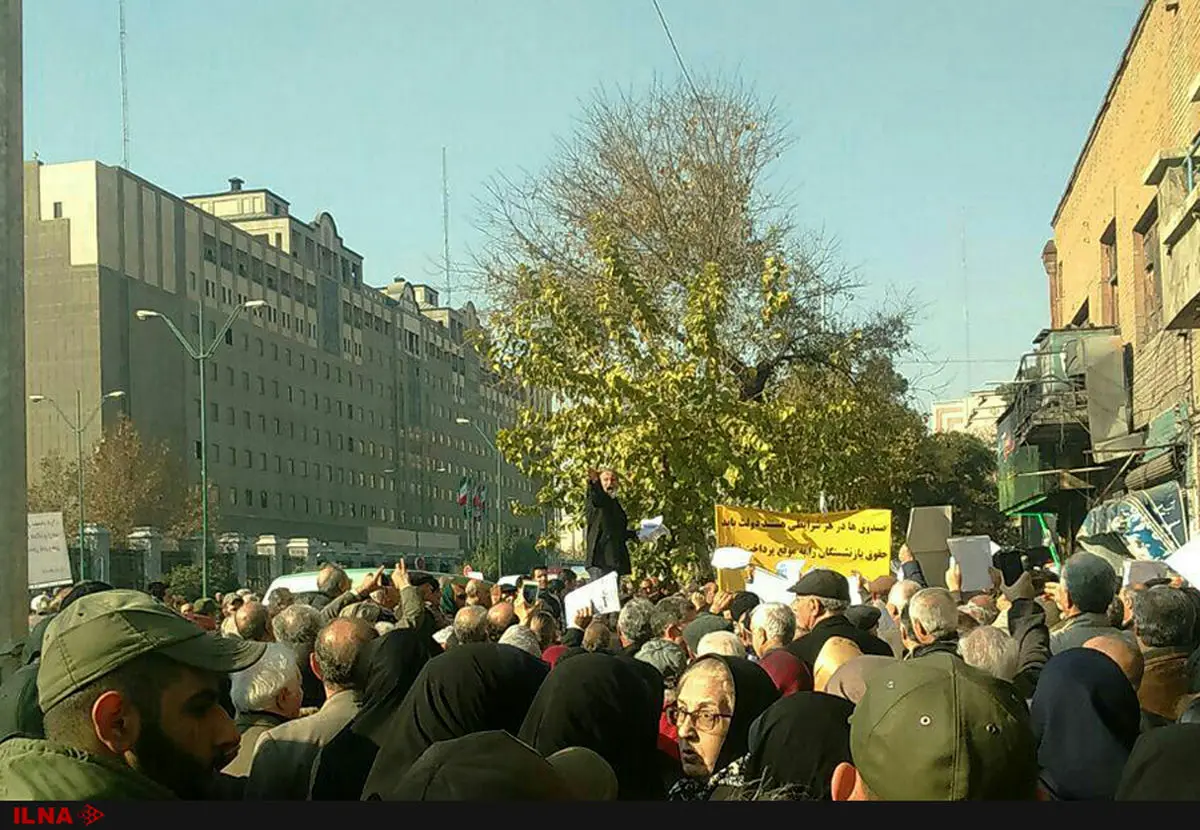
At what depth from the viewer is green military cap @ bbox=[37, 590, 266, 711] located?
2814 mm

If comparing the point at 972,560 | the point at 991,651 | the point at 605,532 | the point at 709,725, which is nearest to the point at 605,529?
the point at 605,532

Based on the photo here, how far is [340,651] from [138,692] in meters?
2.52

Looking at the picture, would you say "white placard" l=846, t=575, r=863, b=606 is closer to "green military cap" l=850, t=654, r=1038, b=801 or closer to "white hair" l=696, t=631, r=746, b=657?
"white hair" l=696, t=631, r=746, b=657

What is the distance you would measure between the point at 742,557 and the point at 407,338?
9933 centimetres

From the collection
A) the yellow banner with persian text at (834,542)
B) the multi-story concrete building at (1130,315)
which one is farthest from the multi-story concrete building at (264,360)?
the yellow banner with persian text at (834,542)

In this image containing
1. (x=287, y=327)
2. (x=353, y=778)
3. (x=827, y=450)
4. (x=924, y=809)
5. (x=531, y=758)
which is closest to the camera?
(x=531, y=758)

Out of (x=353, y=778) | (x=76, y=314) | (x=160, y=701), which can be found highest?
(x=76, y=314)

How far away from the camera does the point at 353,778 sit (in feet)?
15.5

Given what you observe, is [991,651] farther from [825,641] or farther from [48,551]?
[48,551]

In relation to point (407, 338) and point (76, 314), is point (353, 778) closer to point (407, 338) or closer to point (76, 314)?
point (76, 314)

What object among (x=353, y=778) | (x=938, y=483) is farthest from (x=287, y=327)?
(x=353, y=778)

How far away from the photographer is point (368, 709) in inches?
201

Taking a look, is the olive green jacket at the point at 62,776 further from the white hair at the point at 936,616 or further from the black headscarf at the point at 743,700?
the white hair at the point at 936,616

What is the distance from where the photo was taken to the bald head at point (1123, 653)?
526cm
